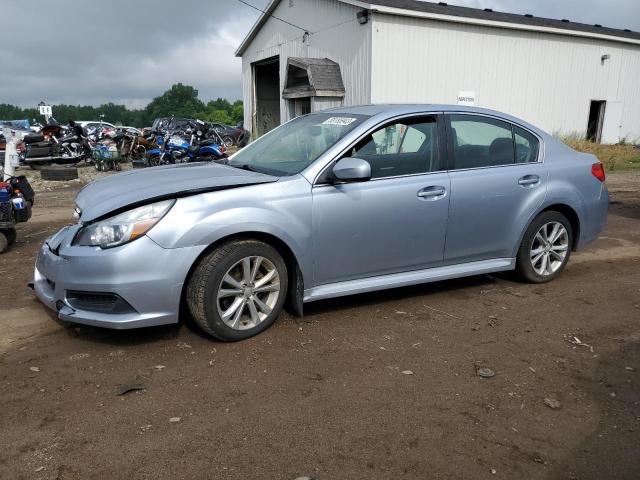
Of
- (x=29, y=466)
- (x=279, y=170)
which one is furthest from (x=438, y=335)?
(x=29, y=466)

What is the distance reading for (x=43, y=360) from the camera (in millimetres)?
3533

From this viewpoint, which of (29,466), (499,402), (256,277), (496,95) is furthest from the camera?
(496,95)

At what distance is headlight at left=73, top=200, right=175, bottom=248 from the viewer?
11.2 ft

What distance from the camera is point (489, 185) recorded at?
454 centimetres

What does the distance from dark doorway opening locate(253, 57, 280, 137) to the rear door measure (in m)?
19.6

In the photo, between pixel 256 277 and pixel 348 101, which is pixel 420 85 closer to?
pixel 348 101

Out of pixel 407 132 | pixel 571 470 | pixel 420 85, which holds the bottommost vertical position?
pixel 571 470

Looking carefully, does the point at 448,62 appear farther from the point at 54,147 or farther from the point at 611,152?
Result: the point at 54,147

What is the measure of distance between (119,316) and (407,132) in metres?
2.63

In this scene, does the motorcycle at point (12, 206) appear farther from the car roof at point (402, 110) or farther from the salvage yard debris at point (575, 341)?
the salvage yard debris at point (575, 341)

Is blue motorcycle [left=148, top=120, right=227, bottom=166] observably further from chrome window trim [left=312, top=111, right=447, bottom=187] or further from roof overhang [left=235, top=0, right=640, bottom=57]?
chrome window trim [left=312, top=111, right=447, bottom=187]

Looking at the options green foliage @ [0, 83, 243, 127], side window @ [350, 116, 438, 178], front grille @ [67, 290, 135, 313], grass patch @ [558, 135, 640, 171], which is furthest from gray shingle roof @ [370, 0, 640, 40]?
green foliage @ [0, 83, 243, 127]

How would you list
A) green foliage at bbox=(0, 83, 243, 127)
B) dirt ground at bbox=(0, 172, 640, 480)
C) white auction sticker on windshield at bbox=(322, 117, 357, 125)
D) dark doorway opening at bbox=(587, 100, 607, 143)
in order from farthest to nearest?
1. green foliage at bbox=(0, 83, 243, 127)
2. dark doorway opening at bbox=(587, 100, 607, 143)
3. white auction sticker on windshield at bbox=(322, 117, 357, 125)
4. dirt ground at bbox=(0, 172, 640, 480)

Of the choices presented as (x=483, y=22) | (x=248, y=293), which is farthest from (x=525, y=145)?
(x=483, y=22)
